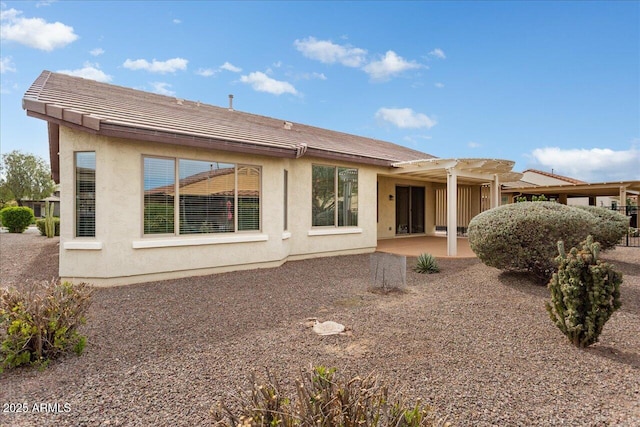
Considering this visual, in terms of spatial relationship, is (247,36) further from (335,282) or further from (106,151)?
(335,282)

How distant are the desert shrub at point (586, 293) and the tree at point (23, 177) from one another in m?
52.3

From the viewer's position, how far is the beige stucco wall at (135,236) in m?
7.50

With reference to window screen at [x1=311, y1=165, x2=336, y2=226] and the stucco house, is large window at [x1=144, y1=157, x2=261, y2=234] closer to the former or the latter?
the stucco house

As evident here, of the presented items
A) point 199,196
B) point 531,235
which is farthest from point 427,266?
point 199,196

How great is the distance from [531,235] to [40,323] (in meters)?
8.59

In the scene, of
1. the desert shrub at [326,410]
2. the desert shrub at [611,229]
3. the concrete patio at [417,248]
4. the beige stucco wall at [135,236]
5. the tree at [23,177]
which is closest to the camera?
the desert shrub at [326,410]

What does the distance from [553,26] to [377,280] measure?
1091 cm

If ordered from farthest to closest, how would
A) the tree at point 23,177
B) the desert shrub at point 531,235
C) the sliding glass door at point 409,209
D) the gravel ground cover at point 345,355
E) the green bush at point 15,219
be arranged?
the tree at point 23,177 → the green bush at point 15,219 → the sliding glass door at point 409,209 → the desert shrub at point 531,235 → the gravel ground cover at point 345,355

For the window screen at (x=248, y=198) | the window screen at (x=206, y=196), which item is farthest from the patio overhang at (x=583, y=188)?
the window screen at (x=206, y=196)

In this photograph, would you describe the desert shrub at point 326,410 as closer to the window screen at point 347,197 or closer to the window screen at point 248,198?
the window screen at point 248,198

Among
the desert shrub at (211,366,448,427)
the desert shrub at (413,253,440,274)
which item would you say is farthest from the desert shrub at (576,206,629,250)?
the desert shrub at (211,366,448,427)

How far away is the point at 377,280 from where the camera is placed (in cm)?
761

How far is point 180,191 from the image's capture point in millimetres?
8312

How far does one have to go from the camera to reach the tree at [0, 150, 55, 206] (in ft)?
135
